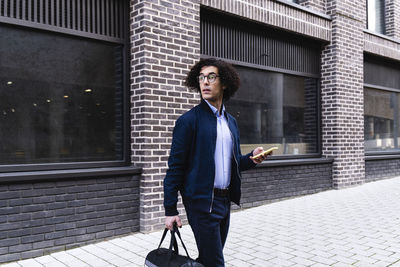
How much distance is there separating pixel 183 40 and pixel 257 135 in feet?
8.84

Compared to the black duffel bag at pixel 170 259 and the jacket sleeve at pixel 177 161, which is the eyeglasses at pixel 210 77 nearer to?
the jacket sleeve at pixel 177 161

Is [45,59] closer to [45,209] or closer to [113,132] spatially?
[113,132]

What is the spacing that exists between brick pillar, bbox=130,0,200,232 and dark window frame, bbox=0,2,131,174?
84 mm

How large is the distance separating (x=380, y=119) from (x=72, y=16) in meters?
9.08

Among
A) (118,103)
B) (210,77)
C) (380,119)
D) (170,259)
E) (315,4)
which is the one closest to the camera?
(170,259)

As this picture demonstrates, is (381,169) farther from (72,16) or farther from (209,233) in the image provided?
(209,233)

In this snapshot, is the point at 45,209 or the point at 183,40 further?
the point at 183,40

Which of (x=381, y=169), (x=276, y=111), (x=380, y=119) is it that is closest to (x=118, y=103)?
(x=276, y=111)

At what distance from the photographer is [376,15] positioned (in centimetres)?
1120

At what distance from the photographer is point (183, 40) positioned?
19.6 ft

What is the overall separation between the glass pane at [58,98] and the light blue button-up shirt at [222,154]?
2.89m

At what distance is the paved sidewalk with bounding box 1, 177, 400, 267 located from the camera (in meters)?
4.29

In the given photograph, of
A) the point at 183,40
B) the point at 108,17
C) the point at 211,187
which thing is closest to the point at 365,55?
the point at 183,40

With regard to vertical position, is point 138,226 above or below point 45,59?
below
